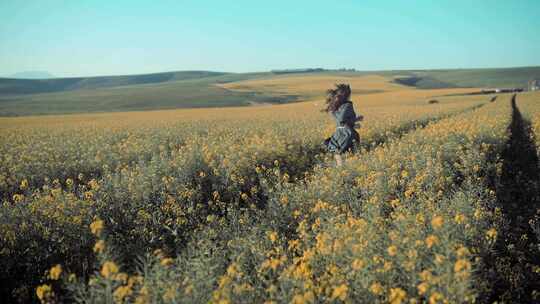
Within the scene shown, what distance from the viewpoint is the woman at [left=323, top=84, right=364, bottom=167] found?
8.94m

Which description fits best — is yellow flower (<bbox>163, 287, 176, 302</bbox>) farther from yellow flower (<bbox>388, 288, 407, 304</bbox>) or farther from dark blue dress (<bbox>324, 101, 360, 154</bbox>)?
dark blue dress (<bbox>324, 101, 360, 154</bbox>)

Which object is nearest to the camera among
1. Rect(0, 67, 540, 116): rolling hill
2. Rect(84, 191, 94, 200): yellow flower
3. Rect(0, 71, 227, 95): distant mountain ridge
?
Rect(84, 191, 94, 200): yellow flower

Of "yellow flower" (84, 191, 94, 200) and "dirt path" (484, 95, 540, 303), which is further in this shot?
"yellow flower" (84, 191, 94, 200)

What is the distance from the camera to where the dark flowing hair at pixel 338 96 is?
8914 millimetres

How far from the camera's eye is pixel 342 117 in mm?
8977

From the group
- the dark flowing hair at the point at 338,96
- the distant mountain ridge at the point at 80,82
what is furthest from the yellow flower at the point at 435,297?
the distant mountain ridge at the point at 80,82

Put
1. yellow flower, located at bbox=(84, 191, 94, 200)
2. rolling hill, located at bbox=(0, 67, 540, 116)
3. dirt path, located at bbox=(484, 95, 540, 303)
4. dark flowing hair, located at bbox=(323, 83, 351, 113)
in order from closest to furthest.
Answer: dirt path, located at bbox=(484, 95, 540, 303)
yellow flower, located at bbox=(84, 191, 94, 200)
dark flowing hair, located at bbox=(323, 83, 351, 113)
rolling hill, located at bbox=(0, 67, 540, 116)

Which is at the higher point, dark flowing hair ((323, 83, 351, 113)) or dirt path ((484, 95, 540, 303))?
dark flowing hair ((323, 83, 351, 113))

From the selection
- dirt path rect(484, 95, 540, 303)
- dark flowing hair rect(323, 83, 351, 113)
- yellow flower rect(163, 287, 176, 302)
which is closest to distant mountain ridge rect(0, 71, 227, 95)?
dark flowing hair rect(323, 83, 351, 113)

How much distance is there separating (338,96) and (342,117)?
1.51 ft

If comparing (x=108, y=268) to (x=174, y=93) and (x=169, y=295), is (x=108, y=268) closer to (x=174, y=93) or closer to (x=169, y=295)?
(x=169, y=295)

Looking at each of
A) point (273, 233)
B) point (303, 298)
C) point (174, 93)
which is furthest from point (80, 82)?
point (303, 298)

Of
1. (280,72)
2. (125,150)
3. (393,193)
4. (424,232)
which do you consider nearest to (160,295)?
(424,232)

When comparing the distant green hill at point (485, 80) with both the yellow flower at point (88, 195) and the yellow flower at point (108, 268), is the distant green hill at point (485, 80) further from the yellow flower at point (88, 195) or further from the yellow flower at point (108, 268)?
the yellow flower at point (108, 268)
